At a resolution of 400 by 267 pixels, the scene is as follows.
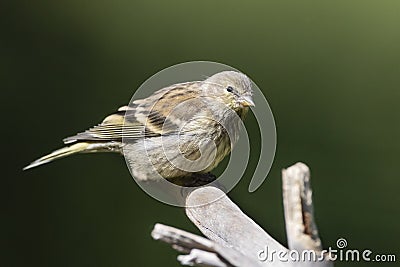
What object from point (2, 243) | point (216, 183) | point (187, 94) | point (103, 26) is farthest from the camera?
point (103, 26)

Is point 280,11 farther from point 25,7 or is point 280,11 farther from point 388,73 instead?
point 25,7

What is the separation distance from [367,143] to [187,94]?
1.18 metres

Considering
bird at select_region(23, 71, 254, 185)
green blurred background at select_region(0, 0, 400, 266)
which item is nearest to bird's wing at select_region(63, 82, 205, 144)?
bird at select_region(23, 71, 254, 185)

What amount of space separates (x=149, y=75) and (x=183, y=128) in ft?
3.42

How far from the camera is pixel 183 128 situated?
1.61 metres

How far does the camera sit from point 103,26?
2.76 metres

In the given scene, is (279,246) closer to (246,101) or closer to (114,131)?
(246,101)

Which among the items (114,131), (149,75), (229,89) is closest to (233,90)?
(229,89)

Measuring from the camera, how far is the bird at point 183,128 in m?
1.60

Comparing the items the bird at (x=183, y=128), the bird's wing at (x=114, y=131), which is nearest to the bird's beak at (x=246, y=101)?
the bird at (x=183, y=128)

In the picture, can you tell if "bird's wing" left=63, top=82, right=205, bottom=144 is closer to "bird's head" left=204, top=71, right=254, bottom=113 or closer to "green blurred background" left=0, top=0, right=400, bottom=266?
"bird's head" left=204, top=71, right=254, bottom=113

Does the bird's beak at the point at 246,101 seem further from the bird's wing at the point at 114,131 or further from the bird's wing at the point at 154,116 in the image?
the bird's wing at the point at 114,131

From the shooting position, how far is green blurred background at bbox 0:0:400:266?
8.48 ft

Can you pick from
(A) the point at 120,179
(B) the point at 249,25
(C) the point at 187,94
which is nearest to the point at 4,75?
(A) the point at 120,179
